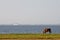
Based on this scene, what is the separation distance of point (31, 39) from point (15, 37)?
1505 millimetres

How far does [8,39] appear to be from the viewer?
1777cm

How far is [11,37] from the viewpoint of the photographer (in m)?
18.2

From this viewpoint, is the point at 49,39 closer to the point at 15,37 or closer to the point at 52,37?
the point at 52,37

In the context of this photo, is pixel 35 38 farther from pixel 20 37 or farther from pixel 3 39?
pixel 3 39

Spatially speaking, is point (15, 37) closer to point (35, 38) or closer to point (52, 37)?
point (35, 38)

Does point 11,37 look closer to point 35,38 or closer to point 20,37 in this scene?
point 20,37

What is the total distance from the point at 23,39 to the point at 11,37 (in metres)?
1.21

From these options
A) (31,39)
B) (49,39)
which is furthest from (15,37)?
(49,39)

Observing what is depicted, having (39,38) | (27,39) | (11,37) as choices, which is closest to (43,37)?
(39,38)

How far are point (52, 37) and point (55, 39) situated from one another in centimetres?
65

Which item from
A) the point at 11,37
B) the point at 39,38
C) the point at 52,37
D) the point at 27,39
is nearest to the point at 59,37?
the point at 52,37

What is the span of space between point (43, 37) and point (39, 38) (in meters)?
0.44

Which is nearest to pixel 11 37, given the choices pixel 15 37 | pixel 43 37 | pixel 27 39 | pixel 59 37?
pixel 15 37

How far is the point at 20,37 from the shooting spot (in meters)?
18.3
